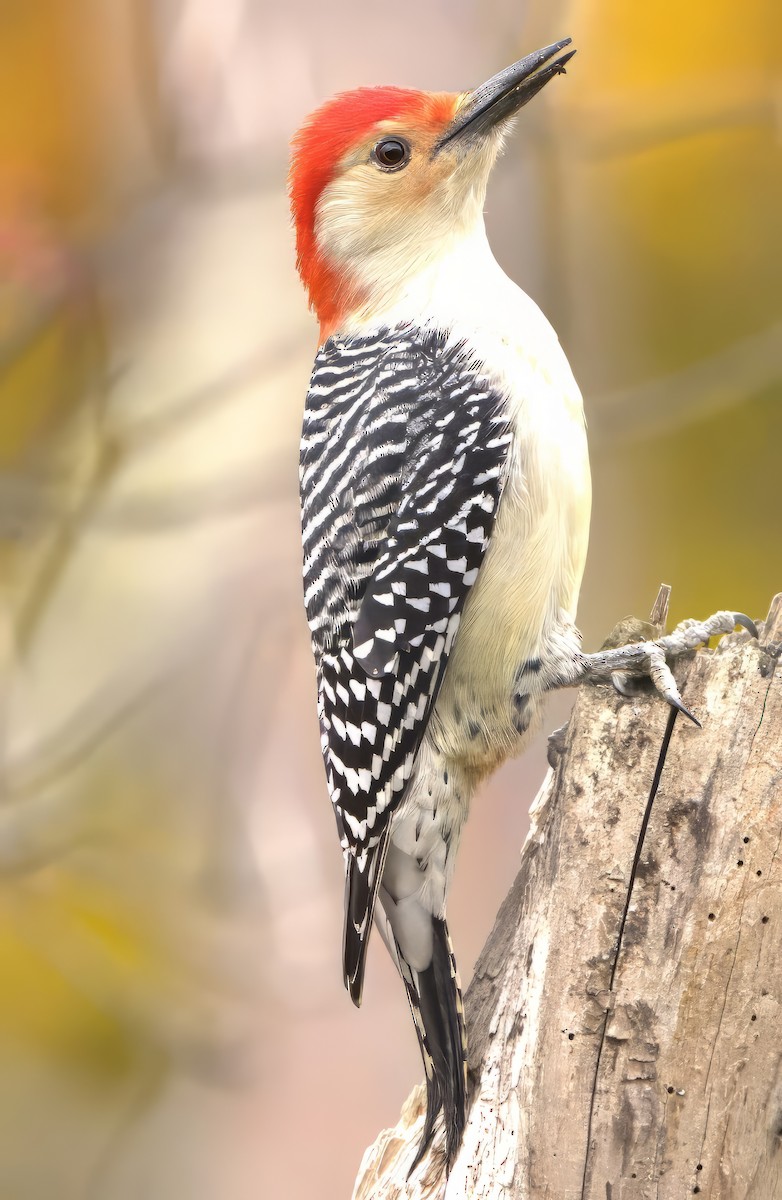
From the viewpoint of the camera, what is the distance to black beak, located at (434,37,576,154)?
9.68 feet

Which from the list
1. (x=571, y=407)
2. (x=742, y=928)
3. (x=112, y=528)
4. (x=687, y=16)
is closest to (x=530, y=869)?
(x=742, y=928)

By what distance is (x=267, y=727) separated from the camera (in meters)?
4.43

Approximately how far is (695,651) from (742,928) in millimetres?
518

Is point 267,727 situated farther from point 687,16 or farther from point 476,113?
point 687,16

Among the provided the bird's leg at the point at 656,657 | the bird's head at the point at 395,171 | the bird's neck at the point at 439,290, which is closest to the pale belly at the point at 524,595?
the bird's leg at the point at 656,657

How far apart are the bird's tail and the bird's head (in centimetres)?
161

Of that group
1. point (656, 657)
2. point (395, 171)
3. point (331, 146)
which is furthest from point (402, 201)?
point (656, 657)

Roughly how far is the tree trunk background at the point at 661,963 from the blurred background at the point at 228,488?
2.10 metres

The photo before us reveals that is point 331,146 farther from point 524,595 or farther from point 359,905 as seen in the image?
point 359,905

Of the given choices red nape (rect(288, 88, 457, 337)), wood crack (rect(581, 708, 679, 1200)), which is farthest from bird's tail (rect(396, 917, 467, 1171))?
red nape (rect(288, 88, 457, 337))

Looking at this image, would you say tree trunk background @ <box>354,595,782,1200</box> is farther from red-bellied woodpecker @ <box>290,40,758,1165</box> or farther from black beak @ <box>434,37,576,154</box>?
black beak @ <box>434,37,576,154</box>

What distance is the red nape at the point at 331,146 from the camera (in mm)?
3020

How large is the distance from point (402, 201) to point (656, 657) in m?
1.43

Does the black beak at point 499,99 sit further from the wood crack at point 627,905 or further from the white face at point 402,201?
the wood crack at point 627,905
